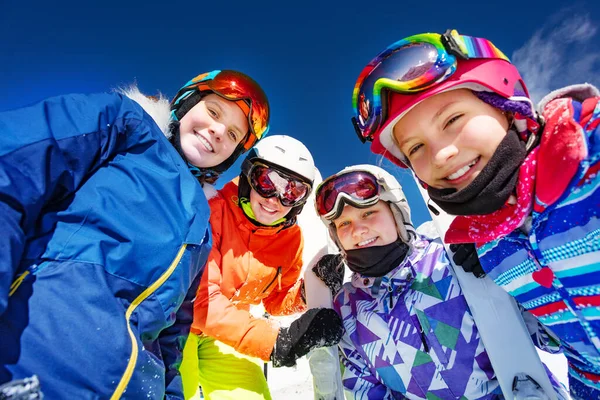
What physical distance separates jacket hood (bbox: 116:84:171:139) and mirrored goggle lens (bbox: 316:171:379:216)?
1.33 metres

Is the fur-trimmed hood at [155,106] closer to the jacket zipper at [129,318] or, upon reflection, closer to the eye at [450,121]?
the jacket zipper at [129,318]

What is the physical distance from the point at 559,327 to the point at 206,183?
271cm

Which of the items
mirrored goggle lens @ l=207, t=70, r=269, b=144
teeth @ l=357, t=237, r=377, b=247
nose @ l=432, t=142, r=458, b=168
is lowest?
teeth @ l=357, t=237, r=377, b=247

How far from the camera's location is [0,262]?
911 mm

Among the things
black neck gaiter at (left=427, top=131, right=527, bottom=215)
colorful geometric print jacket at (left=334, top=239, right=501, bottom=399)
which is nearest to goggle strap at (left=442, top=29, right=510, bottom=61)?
black neck gaiter at (left=427, top=131, right=527, bottom=215)

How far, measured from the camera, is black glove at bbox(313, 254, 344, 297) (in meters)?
2.89

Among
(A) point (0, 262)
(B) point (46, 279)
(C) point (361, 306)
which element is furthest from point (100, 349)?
(C) point (361, 306)

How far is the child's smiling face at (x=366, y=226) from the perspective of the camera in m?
2.47

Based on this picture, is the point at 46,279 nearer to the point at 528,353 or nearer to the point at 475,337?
the point at 475,337

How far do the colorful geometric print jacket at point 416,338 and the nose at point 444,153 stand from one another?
42.1 inches

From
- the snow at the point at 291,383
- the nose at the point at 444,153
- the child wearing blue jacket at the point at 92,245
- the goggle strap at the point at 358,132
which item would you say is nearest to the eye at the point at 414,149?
the nose at the point at 444,153

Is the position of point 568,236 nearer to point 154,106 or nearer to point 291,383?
point 154,106

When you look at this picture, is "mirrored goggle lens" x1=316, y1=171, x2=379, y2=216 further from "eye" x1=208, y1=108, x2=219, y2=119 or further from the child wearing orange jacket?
"eye" x1=208, y1=108, x2=219, y2=119

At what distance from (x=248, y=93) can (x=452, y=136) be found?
73.5 inches
